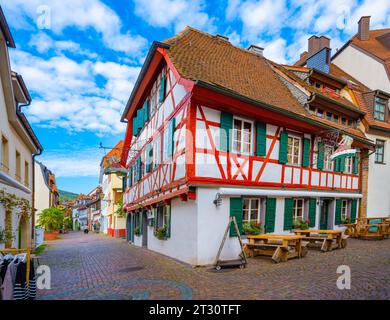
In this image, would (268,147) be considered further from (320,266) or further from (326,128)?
(320,266)

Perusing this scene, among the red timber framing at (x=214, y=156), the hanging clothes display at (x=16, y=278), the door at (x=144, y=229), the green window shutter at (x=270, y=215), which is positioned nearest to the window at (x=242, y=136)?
the red timber framing at (x=214, y=156)

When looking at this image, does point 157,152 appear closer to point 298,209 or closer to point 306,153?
point 306,153

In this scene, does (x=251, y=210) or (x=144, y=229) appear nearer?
(x=251, y=210)

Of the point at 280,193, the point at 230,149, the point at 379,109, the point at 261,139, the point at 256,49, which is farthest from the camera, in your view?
the point at 256,49

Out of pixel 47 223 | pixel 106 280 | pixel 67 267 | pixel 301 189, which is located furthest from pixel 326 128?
pixel 47 223

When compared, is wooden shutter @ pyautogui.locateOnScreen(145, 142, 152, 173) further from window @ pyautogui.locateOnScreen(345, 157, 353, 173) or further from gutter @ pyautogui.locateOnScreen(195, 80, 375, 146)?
window @ pyautogui.locateOnScreen(345, 157, 353, 173)

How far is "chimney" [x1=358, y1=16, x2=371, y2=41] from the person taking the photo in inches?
890

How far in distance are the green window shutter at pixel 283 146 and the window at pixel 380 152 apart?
8152mm

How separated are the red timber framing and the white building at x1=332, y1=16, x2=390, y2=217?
3981 millimetres

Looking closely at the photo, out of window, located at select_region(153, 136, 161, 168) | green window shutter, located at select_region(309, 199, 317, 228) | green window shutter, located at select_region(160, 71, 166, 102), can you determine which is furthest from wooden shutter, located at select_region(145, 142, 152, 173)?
green window shutter, located at select_region(309, 199, 317, 228)

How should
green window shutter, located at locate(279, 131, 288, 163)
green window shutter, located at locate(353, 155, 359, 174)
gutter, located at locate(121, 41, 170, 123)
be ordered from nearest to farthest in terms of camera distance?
gutter, located at locate(121, 41, 170, 123)
green window shutter, located at locate(279, 131, 288, 163)
green window shutter, located at locate(353, 155, 359, 174)

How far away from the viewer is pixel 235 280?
675 cm

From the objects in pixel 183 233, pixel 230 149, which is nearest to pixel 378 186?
pixel 230 149

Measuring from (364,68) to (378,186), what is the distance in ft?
28.7
